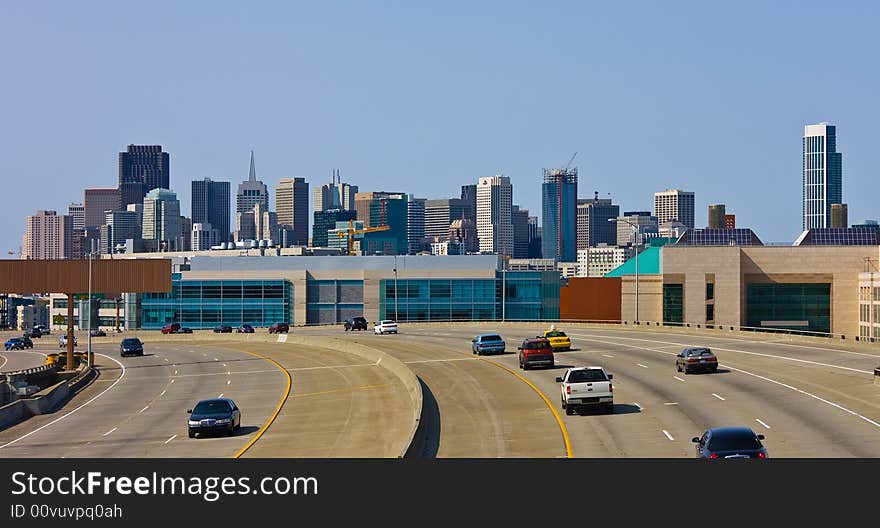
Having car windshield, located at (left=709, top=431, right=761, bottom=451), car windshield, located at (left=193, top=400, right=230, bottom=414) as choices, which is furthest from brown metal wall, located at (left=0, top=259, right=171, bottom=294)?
car windshield, located at (left=709, top=431, right=761, bottom=451)

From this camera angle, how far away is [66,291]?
91062 millimetres

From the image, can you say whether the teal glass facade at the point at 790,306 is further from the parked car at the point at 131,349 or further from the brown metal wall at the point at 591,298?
the parked car at the point at 131,349

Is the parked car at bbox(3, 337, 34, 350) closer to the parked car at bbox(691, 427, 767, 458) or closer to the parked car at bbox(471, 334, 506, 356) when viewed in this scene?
the parked car at bbox(471, 334, 506, 356)

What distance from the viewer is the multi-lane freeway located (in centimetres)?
3681

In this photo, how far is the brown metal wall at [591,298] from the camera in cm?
14238

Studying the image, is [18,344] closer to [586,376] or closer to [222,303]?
[222,303]

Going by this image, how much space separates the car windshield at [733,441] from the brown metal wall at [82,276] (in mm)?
67727

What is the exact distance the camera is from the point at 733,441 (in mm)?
26969

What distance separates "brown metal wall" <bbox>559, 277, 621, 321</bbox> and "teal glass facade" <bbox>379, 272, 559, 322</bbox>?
2064 centimetres

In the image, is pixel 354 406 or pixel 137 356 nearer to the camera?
pixel 354 406

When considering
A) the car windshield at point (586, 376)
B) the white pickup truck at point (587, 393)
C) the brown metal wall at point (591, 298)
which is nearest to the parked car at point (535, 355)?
the car windshield at point (586, 376)
